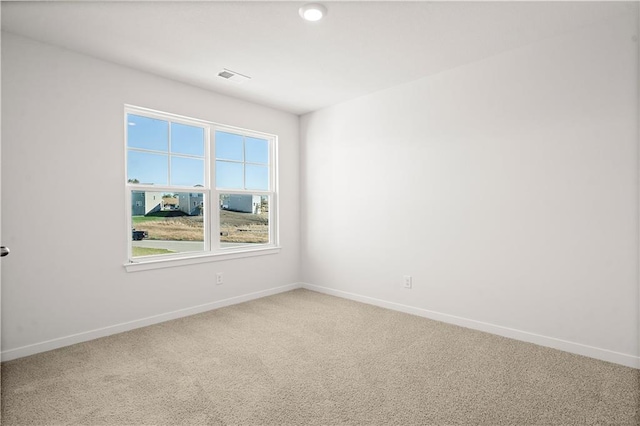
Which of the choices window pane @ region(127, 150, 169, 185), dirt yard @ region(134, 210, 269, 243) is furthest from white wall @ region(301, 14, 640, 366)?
window pane @ region(127, 150, 169, 185)

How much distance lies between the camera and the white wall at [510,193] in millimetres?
2445

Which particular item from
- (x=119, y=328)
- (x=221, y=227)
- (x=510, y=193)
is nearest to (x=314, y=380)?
(x=119, y=328)

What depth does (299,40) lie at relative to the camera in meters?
2.71

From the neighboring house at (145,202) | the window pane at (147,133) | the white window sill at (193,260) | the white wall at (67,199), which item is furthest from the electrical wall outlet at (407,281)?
the window pane at (147,133)

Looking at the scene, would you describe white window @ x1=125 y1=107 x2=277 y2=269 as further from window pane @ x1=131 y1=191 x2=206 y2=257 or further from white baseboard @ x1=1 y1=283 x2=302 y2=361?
white baseboard @ x1=1 y1=283 x2=302 y2=361

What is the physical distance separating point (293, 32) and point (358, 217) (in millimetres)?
2183

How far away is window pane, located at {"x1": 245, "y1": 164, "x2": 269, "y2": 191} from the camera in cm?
433

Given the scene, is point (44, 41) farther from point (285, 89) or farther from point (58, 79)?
point (285, 89)

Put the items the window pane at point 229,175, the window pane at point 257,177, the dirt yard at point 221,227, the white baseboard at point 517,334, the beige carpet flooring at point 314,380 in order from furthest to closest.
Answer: the window pane at point 257,177, the window pane at point 229,175, the dirt yard at point 221,227, the white baseboard at point 517,334, the beige carpet flooring at point 314,380

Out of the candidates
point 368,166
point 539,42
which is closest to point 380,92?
point 368,166

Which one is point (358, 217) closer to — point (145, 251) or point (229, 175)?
point (229, 175)

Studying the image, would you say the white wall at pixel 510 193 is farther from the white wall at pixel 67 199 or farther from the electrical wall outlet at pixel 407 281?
the white wall at pixel 67 199

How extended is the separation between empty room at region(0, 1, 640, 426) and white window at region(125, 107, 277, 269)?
0.03m

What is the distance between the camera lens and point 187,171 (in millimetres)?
3742
